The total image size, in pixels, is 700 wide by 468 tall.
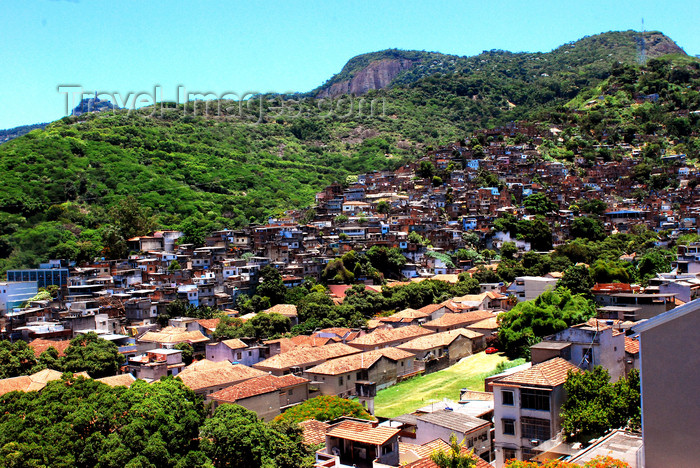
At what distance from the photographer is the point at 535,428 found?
14.1 metres

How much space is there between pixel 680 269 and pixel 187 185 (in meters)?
42.6

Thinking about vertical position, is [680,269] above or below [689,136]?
below

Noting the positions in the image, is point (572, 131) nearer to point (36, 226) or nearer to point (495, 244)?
point (495, 244)

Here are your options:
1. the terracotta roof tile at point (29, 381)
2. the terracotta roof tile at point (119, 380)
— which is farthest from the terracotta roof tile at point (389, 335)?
the terracotta roof tile at point (29, 381)

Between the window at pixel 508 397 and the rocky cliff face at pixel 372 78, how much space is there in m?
129

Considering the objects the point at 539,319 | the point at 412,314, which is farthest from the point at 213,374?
the point at 412,314

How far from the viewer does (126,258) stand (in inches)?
1607

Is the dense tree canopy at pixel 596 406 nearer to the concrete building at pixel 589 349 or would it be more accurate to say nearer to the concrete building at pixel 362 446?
the concrete building at pixel 589 349

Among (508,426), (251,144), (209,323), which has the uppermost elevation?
(251,144)

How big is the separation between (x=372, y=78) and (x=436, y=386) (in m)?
127

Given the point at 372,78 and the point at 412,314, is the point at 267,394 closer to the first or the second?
the point at 412,314

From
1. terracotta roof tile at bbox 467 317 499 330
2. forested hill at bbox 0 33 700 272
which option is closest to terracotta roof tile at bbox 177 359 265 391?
terracotta roof tile at bbox 467 317 499 330

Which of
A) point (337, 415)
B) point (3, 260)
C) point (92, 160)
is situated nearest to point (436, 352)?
point (337, 415)

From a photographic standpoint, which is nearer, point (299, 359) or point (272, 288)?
point (299, 359)
